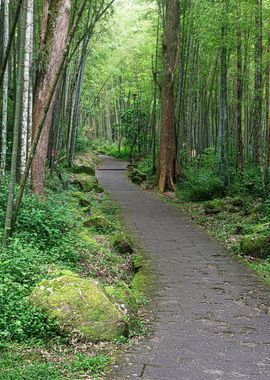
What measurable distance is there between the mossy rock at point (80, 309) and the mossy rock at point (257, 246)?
363cm

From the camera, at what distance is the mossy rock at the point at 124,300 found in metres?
4.05

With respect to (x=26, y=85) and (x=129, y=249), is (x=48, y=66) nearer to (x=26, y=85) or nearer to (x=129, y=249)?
(x=26, y=85)

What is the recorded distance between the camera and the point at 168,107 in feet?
46.0

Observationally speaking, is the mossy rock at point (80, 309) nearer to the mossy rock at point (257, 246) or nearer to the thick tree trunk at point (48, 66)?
the mossy rock at point (257, 246)

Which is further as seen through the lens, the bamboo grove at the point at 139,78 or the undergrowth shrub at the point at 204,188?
the undergrowth shrub at the point at 204,188

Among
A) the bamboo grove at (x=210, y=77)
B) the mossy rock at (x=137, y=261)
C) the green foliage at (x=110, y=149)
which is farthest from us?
the green foliage at (x=110, y=149)

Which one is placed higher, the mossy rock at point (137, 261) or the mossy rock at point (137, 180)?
the mossy rock at point (137, 180)

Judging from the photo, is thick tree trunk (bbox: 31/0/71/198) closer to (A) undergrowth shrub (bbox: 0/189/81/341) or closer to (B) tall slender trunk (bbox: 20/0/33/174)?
(B) tall slender trunk (bbox: 20/0/33/174)

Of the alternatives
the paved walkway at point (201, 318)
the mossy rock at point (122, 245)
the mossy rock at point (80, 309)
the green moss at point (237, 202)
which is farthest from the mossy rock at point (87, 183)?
the mossy rock at point (80, 309)

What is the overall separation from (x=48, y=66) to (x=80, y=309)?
546cm

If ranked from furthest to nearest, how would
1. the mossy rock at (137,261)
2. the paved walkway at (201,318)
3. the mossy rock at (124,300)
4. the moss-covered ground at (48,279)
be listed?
the mossy rock at (137,261)
the mossy rock at (124,300)
the paved walkway at (201,318)
the moss-covered ground at (48,279)

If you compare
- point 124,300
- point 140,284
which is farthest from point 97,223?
point 124,300

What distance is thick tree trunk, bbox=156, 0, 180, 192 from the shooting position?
45.2ft

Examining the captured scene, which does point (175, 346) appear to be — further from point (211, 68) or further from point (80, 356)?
point (211, 68)
